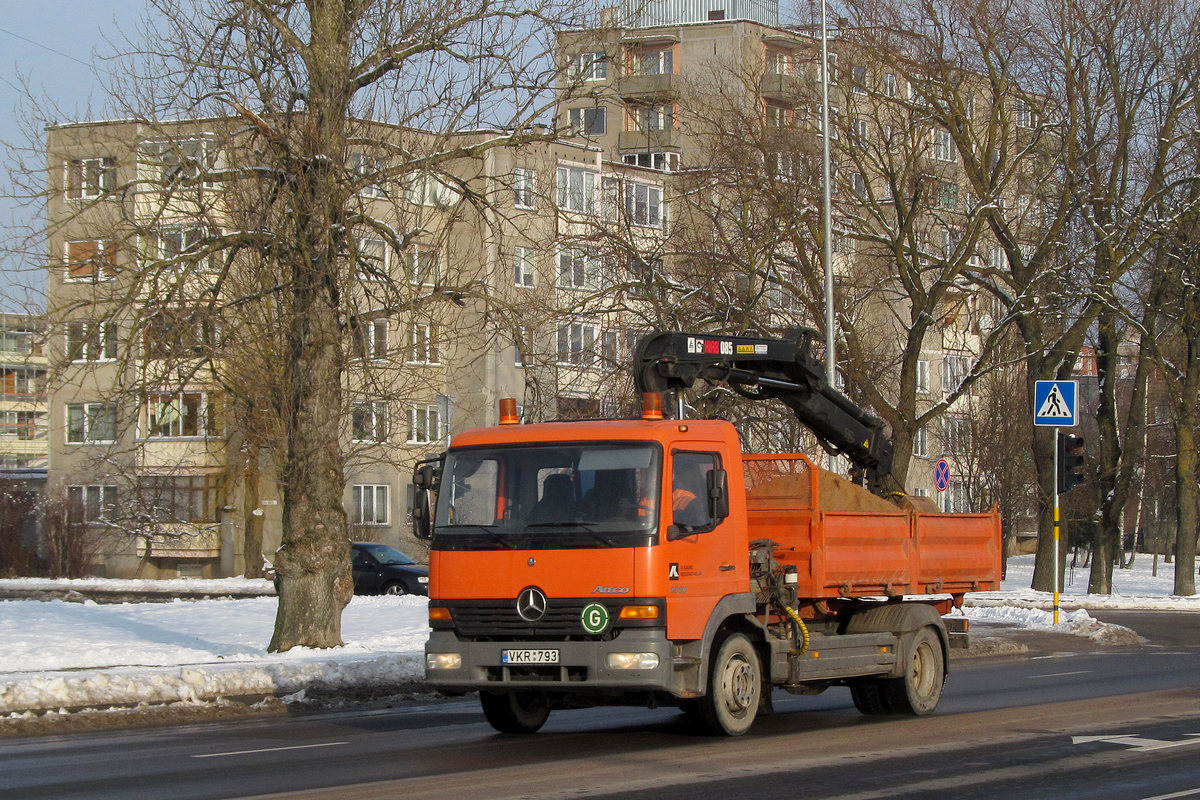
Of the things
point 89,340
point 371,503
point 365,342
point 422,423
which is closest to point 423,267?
point 365,342

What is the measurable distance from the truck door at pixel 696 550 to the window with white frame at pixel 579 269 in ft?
55.8

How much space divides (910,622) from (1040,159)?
2349 cm

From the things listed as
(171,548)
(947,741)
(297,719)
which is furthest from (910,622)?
(171,548)

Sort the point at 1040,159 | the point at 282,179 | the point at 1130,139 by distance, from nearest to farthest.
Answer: the point at 282,179 < the point at 1040,159 < the point at 1130,139

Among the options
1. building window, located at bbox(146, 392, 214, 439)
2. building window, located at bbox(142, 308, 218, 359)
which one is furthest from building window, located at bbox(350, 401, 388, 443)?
building window, located at bbox(142, 308, 218, 359)

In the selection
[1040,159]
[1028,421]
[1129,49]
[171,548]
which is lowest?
[171,548]

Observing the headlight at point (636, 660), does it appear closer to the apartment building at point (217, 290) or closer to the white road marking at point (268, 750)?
the white road marking at point (268, 750)

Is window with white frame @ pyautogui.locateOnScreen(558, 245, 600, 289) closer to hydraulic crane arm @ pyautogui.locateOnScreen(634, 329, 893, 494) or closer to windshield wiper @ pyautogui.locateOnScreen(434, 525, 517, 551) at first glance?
hydraulic crane arm @ pyautogui.locateOnScreen(634, 329, 893, 494)

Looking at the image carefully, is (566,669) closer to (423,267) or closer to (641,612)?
(641,612)

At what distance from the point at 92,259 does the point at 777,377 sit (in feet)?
27.7

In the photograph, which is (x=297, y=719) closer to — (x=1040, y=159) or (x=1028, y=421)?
(x=1040, y=159)

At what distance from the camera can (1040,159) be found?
3531 cm

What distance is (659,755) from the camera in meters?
11.2

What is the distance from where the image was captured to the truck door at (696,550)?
11758 mm
